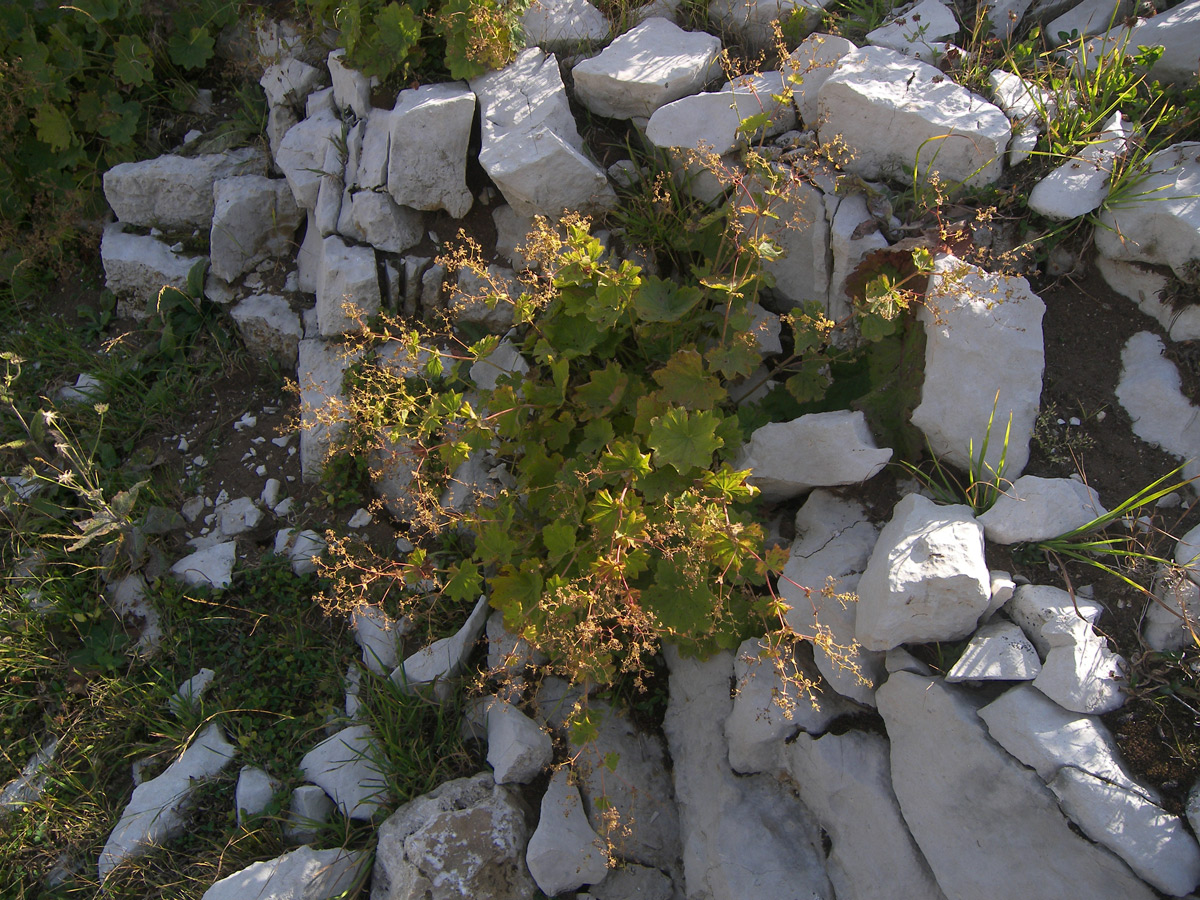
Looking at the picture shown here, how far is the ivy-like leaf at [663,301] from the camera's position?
3.18m

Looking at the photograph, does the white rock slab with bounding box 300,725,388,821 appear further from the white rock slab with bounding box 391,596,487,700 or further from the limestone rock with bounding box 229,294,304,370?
the limestone rock with bounding box 229,294,304,370

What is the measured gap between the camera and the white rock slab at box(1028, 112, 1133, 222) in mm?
3135

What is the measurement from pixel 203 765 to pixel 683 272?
325 centimetres

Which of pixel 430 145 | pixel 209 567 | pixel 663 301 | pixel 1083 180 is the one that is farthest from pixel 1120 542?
pixel 209 567

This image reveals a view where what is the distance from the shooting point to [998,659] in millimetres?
2584

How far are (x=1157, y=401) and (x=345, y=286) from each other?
3707mm

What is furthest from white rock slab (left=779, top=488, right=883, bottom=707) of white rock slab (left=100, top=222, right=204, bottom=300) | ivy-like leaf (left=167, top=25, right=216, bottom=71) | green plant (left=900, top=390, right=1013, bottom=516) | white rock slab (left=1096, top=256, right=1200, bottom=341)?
ivy-like leaf (left=167, top=25, right=216, bottom=71)

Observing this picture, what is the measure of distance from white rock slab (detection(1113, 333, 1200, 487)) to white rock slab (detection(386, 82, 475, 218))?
10.5 feet

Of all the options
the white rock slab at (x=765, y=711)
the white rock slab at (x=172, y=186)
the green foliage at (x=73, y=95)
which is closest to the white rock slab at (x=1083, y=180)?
the white rock slab at (x=765, y=711)

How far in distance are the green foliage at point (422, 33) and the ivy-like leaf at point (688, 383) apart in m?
2.02

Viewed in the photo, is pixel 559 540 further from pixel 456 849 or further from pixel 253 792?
pixel 253 792

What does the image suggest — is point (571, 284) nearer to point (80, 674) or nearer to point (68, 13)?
point (80, 674)

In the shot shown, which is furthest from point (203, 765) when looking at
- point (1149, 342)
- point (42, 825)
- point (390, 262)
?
point (1149, 342)

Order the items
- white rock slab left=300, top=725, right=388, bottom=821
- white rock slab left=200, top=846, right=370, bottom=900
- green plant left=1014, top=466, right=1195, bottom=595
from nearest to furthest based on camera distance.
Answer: green plant left=1014, top=466, right=1195, bottom=595 → white rock slab left=200, top=846, right=370, bottom=900 → white rock slab left=300, top=725, right=388, bottom=821
